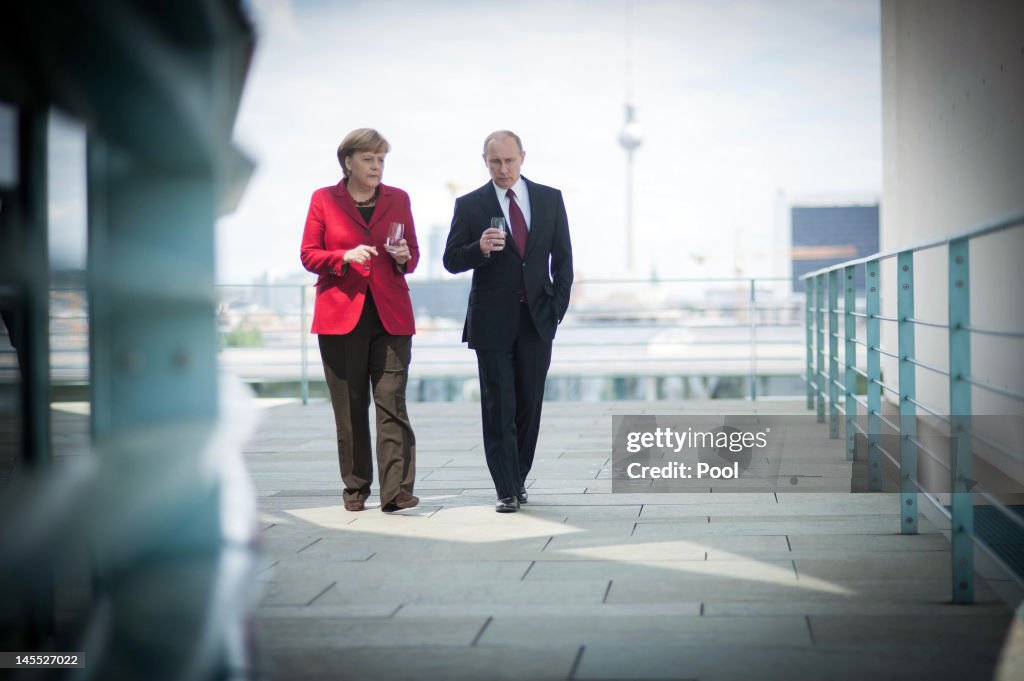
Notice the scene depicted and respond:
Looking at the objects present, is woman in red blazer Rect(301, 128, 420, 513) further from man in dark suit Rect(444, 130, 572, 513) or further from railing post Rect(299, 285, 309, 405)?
railing post Rect(299, 285, 309, 405)

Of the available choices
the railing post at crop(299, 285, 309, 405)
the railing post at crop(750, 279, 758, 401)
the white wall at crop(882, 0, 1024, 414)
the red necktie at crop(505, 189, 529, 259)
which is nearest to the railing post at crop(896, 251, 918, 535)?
the white wall at crop(882, 0, 1024, 414)

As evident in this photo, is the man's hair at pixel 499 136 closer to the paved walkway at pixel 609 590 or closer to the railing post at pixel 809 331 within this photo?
the paved walkway at pixel 609 590

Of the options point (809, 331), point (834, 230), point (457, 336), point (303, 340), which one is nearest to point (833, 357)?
point (809, 331)

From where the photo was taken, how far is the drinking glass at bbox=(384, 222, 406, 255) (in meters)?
3.84

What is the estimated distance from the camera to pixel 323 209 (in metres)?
4.14

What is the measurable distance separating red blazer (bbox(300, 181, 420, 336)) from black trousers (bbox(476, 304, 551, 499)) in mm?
333

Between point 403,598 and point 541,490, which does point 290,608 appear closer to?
point 403,598

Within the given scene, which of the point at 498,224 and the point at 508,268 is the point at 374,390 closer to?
the point at 508,268

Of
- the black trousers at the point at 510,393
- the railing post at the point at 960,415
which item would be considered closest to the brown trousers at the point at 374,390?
the black trousers at the point at 510,393

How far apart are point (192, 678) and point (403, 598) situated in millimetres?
1523

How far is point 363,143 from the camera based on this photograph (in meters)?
4.05

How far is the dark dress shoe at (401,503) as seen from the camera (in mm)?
4207

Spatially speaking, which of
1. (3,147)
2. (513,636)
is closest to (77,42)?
(3,147)

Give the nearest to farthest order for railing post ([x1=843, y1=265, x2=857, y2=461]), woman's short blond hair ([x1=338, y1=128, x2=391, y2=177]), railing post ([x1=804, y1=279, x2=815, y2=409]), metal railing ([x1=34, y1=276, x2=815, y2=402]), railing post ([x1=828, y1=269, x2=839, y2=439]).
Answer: metal railing ([x1=34, y1=276, x2=815, y2=402])
woman's short blond hair ([x1=338, y1=128, x2=391, y2=177])
railing post ([x1=843, y1=265, x2=857, y2=461])
railing post ([x1=828, y1=269, x2=839, y2=439])
railing post ([x1=804, y1=279, x2=815, y2=409])
